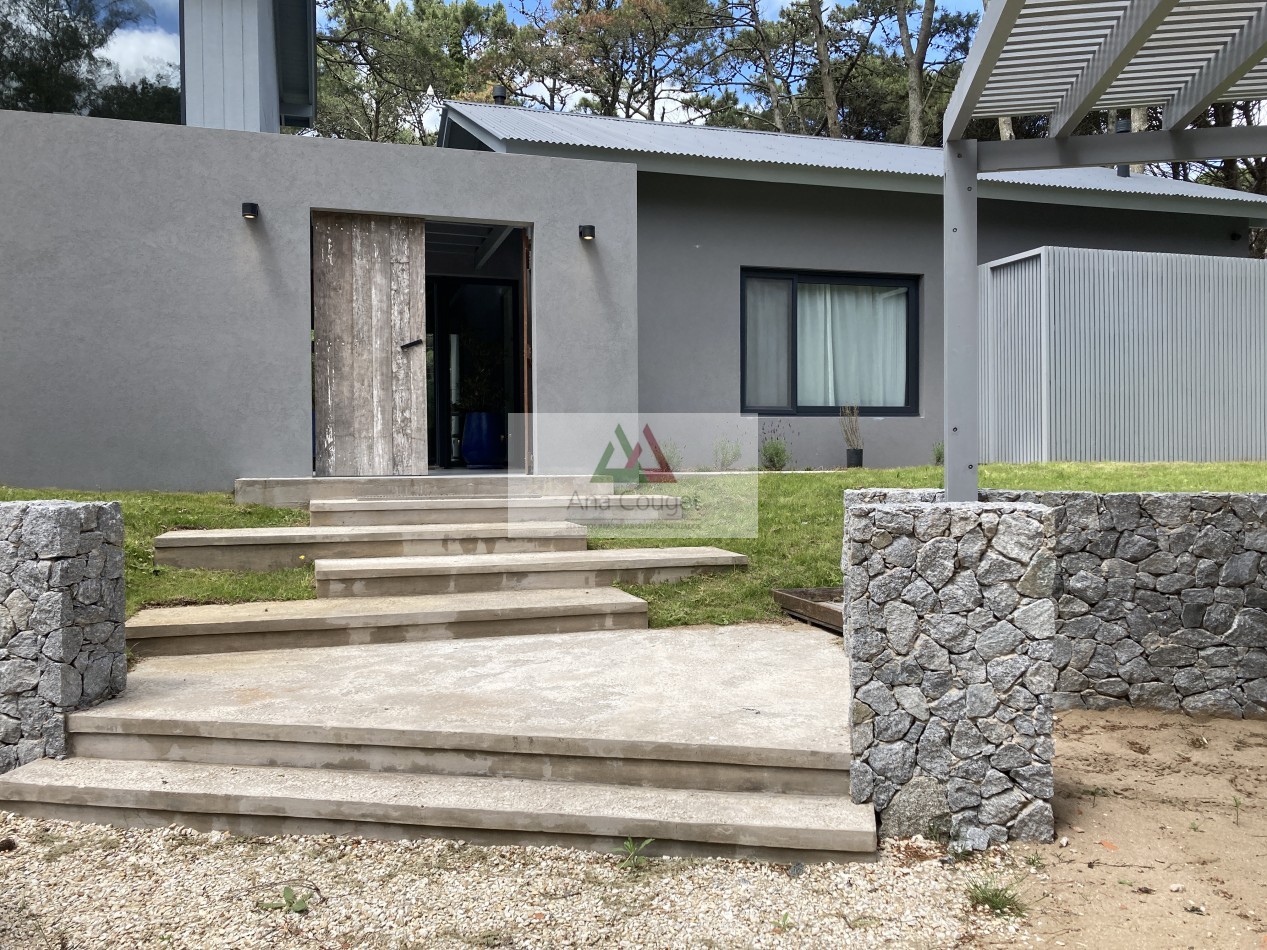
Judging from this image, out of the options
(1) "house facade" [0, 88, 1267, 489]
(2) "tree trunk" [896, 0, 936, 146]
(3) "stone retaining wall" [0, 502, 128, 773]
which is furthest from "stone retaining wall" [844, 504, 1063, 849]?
(2) "tree trunk" [896, 0, 936, 146]

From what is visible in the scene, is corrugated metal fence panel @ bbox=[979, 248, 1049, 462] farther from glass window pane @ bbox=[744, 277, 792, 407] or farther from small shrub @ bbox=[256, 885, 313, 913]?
small shrub @ bbox=[256, 885, 313, 913]

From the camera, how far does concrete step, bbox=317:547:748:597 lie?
500 centimetres

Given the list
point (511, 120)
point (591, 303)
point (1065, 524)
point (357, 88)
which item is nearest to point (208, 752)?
point (1065, 524)

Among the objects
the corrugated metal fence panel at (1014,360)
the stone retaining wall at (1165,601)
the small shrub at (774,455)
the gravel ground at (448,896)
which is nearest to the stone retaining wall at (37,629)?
the gravel ground at (448,896)

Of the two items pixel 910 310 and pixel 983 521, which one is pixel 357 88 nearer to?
pixel 910 310

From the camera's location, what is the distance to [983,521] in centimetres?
290

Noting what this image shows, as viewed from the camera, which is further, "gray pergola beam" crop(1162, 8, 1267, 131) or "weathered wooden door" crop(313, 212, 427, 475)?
"weathered wooden door" crop(313, 212, 427, 475)

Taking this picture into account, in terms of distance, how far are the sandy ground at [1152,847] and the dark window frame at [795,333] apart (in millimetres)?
6293

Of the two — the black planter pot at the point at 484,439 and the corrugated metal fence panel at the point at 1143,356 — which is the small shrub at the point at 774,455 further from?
the black planter pot at the point at 484,439

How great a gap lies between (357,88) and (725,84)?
7812 millimetres

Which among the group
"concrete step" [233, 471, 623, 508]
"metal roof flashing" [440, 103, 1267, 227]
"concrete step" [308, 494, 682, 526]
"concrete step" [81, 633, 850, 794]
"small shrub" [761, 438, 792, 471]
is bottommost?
"concrete step" [81, 633, 850, 794]

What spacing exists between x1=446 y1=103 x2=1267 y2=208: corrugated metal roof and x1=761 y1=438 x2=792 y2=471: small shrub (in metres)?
2.79

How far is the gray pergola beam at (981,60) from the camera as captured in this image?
9.36ft

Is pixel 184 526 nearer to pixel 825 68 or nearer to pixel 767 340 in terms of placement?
pixel 767 340
